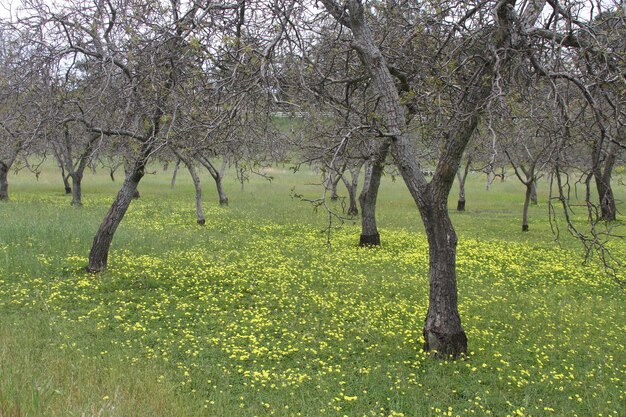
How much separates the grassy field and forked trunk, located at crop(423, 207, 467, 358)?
29 cm

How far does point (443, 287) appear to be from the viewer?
7695 mm

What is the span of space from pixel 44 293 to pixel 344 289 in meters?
6.03

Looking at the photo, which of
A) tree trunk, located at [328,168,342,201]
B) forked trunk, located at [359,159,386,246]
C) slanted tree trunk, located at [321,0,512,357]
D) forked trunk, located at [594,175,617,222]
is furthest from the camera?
forked trunk, located at [359,159,386,246]

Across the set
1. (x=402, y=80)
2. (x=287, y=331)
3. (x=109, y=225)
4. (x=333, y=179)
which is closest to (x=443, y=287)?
(x=287, y=331)

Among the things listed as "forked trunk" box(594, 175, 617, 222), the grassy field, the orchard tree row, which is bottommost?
the grassy field

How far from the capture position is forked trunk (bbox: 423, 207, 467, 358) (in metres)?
7.66

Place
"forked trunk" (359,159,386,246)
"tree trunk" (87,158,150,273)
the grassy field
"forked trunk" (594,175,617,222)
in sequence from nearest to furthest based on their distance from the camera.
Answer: "forked trunk" (594,175,617,222) < the grassy field < "tree trunk" (87,158,150,273) < "forked trunk" (359,159,386,246)

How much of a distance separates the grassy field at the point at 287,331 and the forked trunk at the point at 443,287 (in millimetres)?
293

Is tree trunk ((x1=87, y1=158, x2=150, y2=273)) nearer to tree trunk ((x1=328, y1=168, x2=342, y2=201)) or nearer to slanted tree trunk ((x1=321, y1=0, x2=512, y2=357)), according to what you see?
tree trunk ((x1=328, y1=168, x2=342, y2=201))

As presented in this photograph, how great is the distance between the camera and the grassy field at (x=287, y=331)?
20.0 ft

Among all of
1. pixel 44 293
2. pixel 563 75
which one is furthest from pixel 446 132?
pixel 44 293

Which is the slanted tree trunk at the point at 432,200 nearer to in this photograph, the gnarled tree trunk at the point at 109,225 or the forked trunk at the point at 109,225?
the gnarled tree trunk at the point at 109,225

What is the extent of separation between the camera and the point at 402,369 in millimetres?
7270

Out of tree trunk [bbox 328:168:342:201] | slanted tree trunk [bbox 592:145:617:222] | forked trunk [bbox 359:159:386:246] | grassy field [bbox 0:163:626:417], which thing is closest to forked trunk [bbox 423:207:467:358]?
grassy field [bbox 0:163:626:417]
